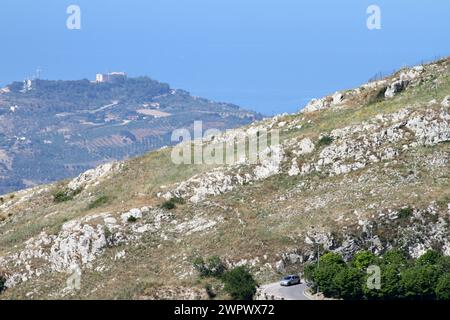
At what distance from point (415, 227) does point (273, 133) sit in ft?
86.4

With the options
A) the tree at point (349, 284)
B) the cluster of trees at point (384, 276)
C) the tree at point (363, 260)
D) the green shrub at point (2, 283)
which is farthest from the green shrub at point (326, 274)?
the green shrub at point (2, 283)

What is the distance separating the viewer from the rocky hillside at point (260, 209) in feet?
294

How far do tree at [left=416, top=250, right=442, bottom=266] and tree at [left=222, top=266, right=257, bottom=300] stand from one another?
42.2 feet

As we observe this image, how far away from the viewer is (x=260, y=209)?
97000mm

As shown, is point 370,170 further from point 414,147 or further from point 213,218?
point 213,218

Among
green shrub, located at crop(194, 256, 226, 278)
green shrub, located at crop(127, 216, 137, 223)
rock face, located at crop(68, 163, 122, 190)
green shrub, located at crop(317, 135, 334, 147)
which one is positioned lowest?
green shrub, located at crop(194, 256, 226, 278)

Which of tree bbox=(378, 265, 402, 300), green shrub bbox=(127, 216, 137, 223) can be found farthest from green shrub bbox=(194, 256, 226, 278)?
tree bbox=(378, 265, 402, 300)

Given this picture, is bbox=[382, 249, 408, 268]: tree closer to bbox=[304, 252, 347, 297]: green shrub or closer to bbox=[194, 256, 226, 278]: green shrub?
bbox=[304, 252, 347, 297]: green shrub

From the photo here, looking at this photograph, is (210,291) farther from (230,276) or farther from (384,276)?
(384,276)

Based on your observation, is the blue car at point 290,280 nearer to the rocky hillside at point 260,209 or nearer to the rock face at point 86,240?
the rocky hillside at point 260,209

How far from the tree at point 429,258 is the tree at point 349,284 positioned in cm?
567

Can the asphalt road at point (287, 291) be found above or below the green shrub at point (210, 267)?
below

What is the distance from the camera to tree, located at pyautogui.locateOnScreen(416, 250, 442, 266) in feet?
271
